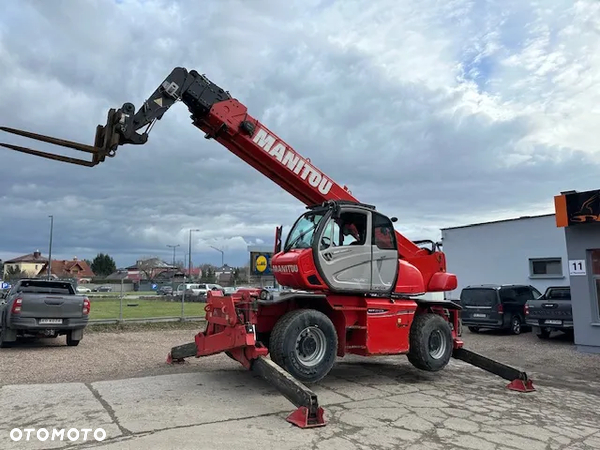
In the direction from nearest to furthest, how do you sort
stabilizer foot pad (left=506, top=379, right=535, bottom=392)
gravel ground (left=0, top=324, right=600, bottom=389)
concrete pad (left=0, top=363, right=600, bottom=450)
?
concrete pad (left=0, top=363, right=600, bottom=450) < stabilizer foot pad (left=506, top=379, right=535, bottom=392) < gravel ground (left=0, top=324, right=600, bottom=389)

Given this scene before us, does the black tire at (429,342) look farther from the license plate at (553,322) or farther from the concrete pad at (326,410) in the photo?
the license plate at (553,322)

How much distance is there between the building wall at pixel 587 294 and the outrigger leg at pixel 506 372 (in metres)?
6.02

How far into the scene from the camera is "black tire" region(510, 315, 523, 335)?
17438 mm

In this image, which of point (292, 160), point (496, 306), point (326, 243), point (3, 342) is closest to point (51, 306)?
point (3, 342)

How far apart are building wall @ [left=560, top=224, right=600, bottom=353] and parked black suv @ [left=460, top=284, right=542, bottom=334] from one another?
11.3ft

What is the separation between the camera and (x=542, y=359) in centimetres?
1254

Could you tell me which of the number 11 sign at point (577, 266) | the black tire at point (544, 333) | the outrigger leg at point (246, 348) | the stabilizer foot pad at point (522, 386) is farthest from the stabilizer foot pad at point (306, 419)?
the black tire at point (544, 333)

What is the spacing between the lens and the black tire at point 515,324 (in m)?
17.4

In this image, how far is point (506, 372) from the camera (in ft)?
28.6

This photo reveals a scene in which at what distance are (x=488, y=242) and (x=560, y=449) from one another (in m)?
19.6

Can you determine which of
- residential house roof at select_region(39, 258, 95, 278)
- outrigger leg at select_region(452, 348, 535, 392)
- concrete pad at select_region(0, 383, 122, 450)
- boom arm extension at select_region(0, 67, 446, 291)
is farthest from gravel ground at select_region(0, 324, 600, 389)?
residential house roof at select_region(39, 258, 95, 278)

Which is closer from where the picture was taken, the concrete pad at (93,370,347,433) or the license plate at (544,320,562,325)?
the concrete pad at (93,370,347,433)

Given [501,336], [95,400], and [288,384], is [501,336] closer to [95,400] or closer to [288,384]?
[288,384]

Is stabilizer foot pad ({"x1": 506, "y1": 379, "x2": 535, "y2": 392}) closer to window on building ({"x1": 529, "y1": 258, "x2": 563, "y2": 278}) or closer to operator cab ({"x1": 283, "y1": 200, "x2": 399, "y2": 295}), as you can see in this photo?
operator cab ({"x1": 283, "y1": 200, "x2": 399, "y2": 295})
